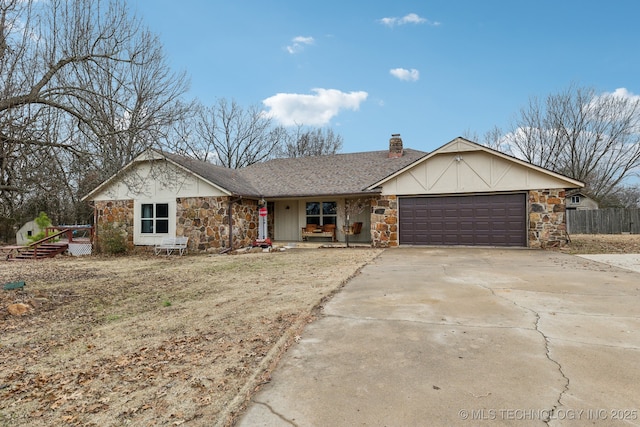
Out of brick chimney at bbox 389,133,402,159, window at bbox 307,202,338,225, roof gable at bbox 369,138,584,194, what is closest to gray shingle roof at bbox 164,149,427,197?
brick chimney at bbox 389,133,402,159

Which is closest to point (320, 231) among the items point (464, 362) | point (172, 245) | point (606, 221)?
point (172, 245)

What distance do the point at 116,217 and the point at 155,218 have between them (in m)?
2.07

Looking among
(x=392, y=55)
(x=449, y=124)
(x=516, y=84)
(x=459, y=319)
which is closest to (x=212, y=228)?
(x=392, y=55)

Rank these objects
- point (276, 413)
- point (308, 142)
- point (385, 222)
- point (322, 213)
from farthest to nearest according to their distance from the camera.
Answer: point (308, 142) → point (322, 213) → point (385, 222) → point (276, 413)

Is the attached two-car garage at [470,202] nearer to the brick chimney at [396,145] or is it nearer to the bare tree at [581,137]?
the brick chimney at [396,145]

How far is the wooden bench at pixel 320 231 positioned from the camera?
1694 cm

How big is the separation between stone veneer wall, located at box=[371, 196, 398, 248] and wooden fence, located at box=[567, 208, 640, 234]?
17530mm

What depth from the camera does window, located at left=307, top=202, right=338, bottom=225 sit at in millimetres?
17500

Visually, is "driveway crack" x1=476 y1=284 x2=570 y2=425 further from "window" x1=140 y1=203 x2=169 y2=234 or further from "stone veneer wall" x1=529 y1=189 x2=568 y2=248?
"window" x1=140 y1=203 x2=169 y2=234

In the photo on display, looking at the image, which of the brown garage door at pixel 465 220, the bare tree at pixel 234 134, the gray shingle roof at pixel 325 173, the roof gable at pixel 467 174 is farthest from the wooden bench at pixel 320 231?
the bare tree at pixel 234 134

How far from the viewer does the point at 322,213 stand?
17688mm

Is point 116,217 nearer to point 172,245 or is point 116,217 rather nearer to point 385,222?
point 172,245

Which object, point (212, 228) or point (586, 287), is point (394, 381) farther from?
point (212, 228)

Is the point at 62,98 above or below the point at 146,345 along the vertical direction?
above
